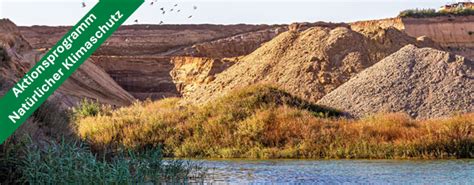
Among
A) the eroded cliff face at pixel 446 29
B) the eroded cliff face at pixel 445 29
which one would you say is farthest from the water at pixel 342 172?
the eroded cliff face at pixel 446 29

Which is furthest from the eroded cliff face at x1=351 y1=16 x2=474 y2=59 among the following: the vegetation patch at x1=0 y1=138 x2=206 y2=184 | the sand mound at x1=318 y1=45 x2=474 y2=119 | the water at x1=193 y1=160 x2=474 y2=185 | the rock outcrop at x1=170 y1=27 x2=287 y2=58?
the vegetation patch at x1=0 y1=138 x2=206 y2=184

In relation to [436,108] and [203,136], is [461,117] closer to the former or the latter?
[436,108]

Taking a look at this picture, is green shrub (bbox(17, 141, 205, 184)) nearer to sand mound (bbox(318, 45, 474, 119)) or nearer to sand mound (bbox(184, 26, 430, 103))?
sand mound (bbox(318, 45, 474, 119))

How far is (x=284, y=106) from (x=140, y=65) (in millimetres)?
30927

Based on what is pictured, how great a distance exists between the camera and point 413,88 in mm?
30062

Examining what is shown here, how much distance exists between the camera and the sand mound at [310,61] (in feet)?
121

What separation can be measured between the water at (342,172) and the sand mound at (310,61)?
46.3 ft

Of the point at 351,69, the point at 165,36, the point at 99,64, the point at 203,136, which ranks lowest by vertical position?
the point at 203,136

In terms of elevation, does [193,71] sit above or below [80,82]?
above

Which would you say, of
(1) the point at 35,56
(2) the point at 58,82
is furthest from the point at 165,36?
(2) the point at 58,82

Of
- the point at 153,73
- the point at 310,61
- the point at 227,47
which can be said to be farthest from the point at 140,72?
the point at 310,61

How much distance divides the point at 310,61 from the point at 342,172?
19.9 m

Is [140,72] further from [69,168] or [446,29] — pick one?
[69,168]

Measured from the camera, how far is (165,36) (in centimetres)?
6812
